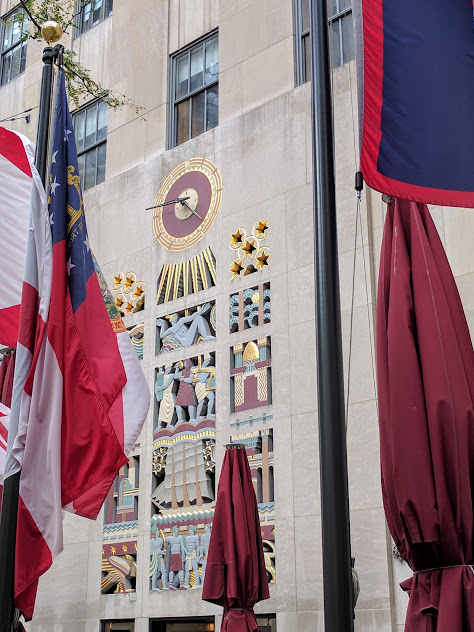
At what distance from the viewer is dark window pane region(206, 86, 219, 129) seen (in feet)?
55.3

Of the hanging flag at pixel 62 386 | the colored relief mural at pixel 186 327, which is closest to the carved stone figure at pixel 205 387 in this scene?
the colored relief mural at pixel 186 327

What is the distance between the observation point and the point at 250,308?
47.6 feet

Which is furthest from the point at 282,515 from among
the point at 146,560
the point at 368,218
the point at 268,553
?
the point at 368,218

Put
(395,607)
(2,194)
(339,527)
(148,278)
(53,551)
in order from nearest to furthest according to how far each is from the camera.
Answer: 1. (339,527)
2. (53,551)
3. (2,194)
4. (395,607)
5. (148,278)

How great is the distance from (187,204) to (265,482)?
5745 millimetres

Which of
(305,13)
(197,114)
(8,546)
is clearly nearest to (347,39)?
(305,13)

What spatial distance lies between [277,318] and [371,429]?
2.68 metres

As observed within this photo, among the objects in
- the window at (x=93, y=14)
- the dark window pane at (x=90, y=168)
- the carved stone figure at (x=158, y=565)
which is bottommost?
the carved stone figure at (x=158, y=565)

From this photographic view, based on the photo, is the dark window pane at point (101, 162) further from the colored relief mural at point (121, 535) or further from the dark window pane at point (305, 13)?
the colored relief mural at point (121, 535)

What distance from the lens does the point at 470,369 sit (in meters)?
5.00

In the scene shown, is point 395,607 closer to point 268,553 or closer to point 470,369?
point 268,553

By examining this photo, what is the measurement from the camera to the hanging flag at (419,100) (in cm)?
516

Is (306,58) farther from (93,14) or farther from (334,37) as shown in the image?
(93,14)

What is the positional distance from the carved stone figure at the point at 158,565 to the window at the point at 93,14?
12.4 m
